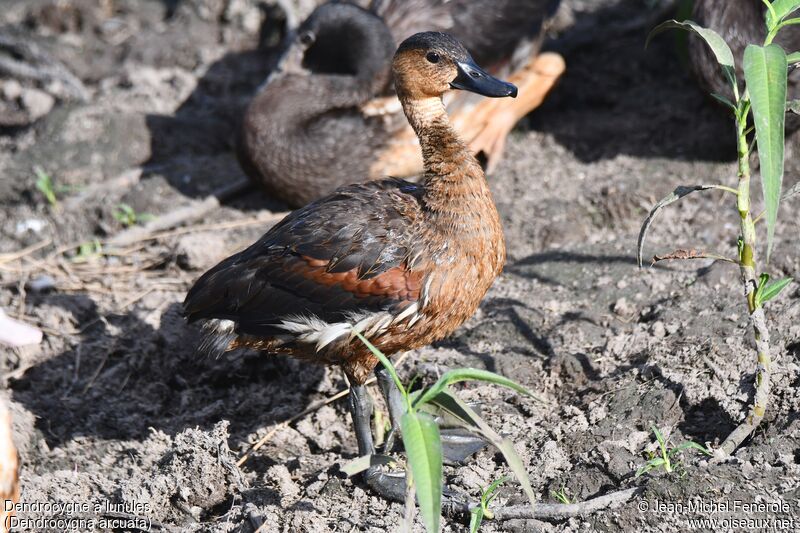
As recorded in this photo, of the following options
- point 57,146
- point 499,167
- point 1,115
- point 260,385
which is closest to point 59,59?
point 1,115

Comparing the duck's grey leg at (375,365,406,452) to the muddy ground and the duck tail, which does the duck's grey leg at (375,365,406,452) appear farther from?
the duck tail

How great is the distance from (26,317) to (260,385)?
56.5 inches

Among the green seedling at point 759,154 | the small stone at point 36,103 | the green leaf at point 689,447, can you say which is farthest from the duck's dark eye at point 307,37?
the green leaf at point 689,447

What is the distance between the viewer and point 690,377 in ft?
11.8

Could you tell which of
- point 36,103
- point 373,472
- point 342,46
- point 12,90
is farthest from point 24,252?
point 373,472

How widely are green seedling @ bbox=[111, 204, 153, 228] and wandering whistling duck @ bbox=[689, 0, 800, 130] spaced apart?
3.47 m

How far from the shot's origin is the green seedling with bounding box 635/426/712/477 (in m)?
3.15

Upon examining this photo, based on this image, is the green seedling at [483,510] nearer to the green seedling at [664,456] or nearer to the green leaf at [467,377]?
the green seedling at [664,456]

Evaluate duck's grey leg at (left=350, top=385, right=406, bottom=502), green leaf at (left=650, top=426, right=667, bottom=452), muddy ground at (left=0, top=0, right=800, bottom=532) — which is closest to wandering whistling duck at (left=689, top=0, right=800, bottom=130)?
muddy ground at (left=0, top=0, right=800, bottom=532)

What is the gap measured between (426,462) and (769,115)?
1.38 metres

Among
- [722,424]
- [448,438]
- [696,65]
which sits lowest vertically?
[448,438]

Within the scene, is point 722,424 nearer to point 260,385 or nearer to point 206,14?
point 260,385

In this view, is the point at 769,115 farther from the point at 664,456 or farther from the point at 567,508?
the point at 567,508

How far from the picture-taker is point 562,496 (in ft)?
10.5
